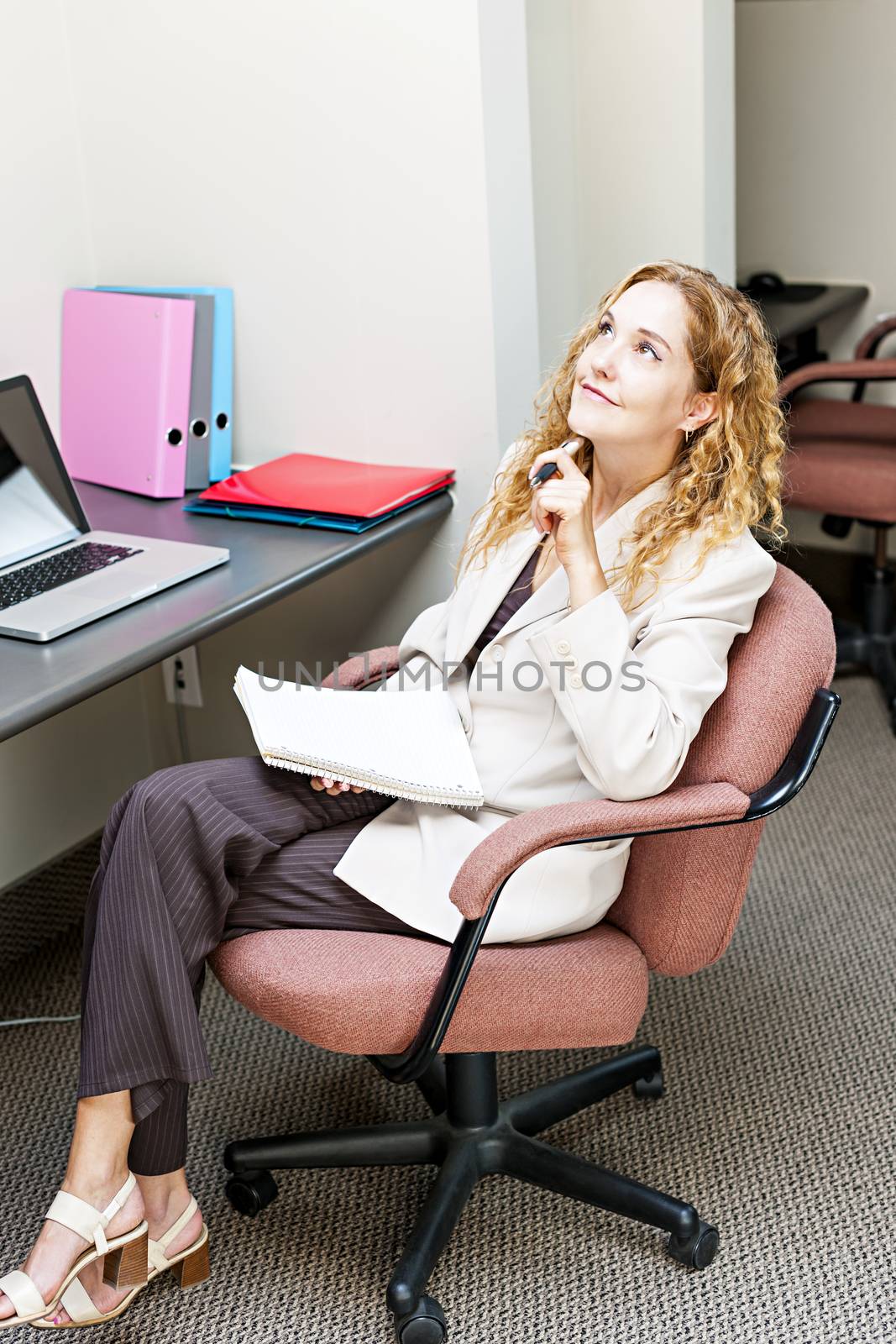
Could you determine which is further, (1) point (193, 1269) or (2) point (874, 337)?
(2) point (874, 337)

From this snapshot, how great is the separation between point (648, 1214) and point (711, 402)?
38.3 inches

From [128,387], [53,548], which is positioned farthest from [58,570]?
[128,387]

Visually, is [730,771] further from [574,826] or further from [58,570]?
[58,570]

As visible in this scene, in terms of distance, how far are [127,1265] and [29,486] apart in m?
1.06

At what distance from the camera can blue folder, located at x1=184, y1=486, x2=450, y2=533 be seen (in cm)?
198

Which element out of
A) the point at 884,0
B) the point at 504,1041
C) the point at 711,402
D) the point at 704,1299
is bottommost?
the point at 704,1299

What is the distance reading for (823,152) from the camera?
11.2 feet

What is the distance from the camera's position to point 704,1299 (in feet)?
5.13

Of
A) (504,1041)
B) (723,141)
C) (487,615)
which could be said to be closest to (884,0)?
(723,141)

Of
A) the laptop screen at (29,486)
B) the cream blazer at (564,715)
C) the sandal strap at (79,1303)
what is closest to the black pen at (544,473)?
the cream blazer at (564,715)

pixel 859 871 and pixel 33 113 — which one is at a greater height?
pixel 33 113

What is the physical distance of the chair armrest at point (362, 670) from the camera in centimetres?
183

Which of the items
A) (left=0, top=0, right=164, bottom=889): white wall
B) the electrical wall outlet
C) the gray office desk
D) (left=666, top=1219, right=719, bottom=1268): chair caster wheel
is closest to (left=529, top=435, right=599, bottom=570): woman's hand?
the gray office desk

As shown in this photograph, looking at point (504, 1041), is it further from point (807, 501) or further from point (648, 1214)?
point (807, 501)
